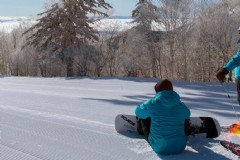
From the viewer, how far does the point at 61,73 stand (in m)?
22.8

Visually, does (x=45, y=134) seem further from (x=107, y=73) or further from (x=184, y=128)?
(x=107, y=73)

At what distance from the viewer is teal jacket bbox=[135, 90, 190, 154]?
3879 mm

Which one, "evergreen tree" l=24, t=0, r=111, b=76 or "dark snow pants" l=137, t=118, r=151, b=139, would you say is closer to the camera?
"dark snow pants" l=137, t=118, r=151, b=139

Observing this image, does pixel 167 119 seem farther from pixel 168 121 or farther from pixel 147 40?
pixel 147 40

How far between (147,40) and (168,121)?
16.9 metres

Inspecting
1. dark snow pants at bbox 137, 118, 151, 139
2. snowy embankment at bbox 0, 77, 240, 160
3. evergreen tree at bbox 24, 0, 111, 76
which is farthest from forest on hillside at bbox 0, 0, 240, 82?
dark snow pants at bbox 137, 118, 151, 139

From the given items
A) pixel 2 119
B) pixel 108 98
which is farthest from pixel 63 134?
pixel 108 98

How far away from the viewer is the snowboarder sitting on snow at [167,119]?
3.87m

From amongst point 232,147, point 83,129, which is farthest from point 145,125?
point 83,129

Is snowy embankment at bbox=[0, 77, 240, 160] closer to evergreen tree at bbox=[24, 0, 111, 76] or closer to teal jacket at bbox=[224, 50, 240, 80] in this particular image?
teal jacket at bbox=[224, 50, 240, 80]

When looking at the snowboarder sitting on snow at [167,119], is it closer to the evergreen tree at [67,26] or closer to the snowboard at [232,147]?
the snowboard at [232,147]

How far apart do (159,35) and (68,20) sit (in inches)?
191

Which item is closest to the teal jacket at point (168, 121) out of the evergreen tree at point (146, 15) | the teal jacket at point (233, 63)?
the teal jacket at point (233, 63)

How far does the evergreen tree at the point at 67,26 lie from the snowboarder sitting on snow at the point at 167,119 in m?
16.0
